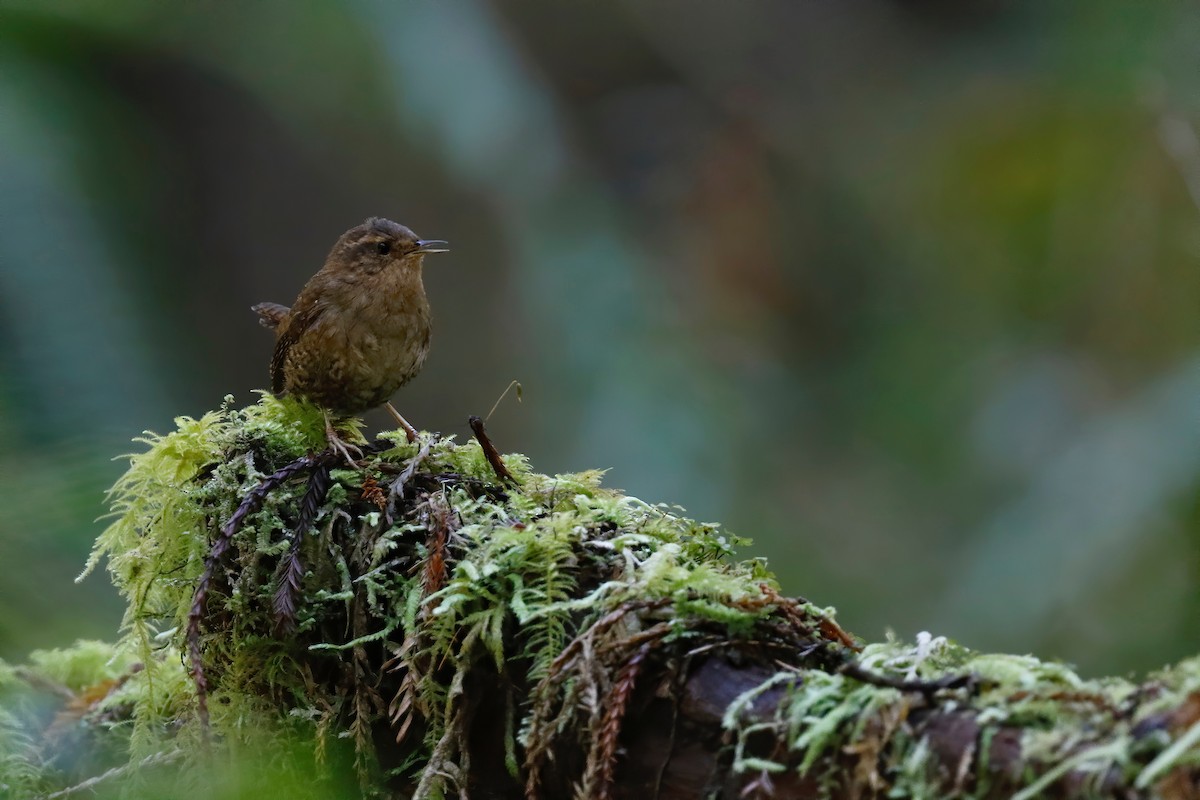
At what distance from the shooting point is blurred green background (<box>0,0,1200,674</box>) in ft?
10.8

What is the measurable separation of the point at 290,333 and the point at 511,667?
147 centimetres

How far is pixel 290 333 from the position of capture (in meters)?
2.48

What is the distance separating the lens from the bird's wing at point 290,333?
245 cm

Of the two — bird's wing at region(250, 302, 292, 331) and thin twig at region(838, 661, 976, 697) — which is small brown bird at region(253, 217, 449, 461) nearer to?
bird's wing at region(250, 302, 292, 331)

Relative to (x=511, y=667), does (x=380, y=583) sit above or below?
above

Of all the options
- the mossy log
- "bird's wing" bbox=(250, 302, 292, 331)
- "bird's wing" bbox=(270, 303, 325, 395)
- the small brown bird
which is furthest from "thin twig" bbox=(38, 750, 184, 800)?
"bird's wing" bbox=(250, 302, 292, 331)

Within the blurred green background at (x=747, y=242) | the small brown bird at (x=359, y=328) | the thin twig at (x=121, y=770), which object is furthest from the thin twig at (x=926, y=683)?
Answer: the blurred green background at (x=747, y=242)

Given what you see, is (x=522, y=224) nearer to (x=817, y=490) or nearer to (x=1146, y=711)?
(x=817, y=490)

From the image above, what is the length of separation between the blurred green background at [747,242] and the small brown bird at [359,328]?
1.56 ft

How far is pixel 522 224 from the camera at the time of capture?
5.30 m

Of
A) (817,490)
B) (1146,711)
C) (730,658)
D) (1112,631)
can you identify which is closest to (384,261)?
(730,658)

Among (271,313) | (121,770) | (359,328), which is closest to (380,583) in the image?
(121,770)

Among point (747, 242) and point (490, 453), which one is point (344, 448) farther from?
point (747, 242)

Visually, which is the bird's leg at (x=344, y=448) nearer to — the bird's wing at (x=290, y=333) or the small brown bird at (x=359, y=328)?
the small brown bird at (x=359, y=328)
